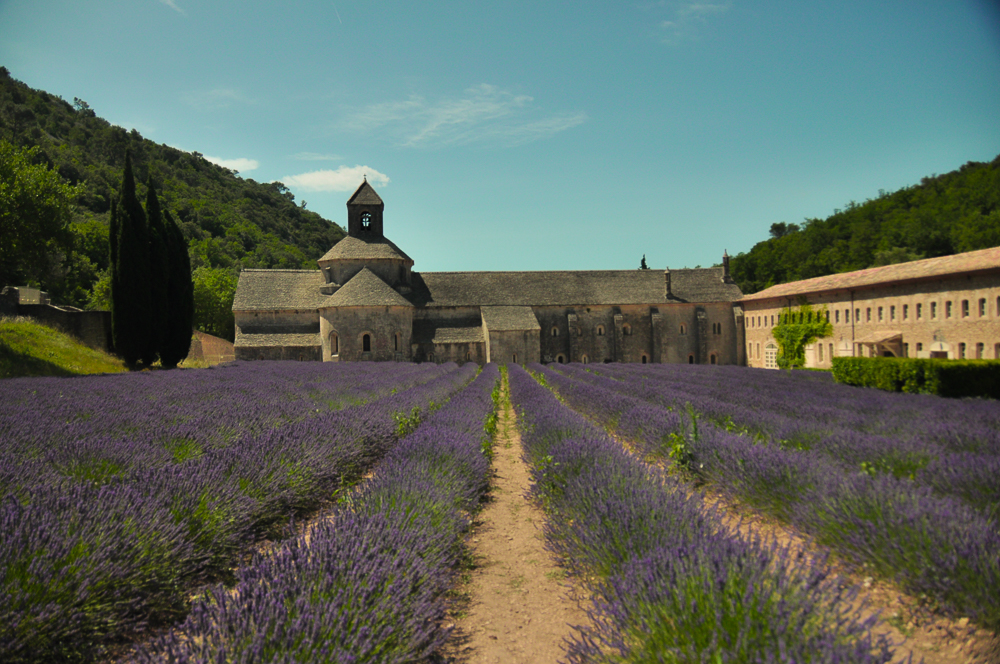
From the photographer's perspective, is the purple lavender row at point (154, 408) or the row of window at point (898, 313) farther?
the row of window at point (898, 313)

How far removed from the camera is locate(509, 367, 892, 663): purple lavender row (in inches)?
72.5

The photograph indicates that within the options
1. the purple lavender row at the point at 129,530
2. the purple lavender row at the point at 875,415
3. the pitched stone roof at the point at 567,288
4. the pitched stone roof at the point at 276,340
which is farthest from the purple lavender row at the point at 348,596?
the pitched stone roof at the point at 567,288

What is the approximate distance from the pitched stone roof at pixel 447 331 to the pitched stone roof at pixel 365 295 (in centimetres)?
266

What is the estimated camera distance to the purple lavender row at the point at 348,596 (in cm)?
196

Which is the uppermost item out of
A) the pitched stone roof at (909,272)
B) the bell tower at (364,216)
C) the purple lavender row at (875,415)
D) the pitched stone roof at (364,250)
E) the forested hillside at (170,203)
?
the forested hillside at (170,203)

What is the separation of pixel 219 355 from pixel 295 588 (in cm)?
3631

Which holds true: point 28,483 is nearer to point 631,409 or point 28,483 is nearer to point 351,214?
point 631,409

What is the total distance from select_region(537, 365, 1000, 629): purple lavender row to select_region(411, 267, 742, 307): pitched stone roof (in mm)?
31057

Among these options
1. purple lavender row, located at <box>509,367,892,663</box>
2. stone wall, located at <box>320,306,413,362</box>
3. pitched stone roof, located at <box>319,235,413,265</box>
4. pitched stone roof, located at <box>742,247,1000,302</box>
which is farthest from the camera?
pitched stone roof, located at <box>319,235,413,265</box>

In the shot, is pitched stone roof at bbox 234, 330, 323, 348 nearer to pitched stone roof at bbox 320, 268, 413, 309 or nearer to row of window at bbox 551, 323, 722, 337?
pitched stone roof at bbox 320, 268, 413, 309

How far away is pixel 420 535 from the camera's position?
329 centimetres

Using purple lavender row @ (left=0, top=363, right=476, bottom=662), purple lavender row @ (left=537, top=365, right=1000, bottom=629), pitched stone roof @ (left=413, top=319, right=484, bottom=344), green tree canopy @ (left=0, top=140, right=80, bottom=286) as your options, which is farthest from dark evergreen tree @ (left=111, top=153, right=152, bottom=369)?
purple lavender row @ (left=537, top=365, right=1000, bottom=629)

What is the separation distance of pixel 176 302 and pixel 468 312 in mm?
17995

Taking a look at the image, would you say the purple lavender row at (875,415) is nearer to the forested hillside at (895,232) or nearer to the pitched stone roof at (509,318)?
the pitched stone roof at (509,318)
